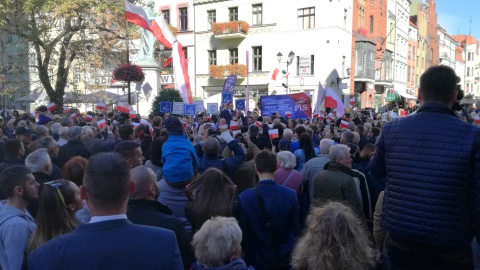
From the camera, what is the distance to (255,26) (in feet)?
121

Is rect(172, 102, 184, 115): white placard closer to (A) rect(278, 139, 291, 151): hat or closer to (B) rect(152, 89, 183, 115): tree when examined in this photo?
(B) rect(152, 89, 183, 115): tree

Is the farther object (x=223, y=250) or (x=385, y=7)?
(x=385, y=7)

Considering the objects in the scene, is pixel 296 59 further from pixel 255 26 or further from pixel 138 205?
pixel 138 205

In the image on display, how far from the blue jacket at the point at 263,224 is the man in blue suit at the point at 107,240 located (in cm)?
198

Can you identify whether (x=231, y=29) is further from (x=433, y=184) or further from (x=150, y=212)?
(x=433, y=184)

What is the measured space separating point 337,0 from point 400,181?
34026 millimetres

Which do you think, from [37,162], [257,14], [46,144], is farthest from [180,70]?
[257,14]

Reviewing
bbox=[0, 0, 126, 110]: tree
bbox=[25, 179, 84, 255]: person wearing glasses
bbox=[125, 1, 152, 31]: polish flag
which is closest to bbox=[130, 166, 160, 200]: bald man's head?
bbox=[25, 179, 84, 255]: person wearing glasses

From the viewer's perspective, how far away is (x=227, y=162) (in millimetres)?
5355

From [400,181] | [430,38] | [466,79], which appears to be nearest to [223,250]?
[400,181]

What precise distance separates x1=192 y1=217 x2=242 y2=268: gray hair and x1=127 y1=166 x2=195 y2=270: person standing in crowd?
1.51ft

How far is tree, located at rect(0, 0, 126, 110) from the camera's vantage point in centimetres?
1909

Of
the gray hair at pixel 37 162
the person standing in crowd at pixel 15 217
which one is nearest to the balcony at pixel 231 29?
the gray hair at pixel 37 162

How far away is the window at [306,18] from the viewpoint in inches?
1362
